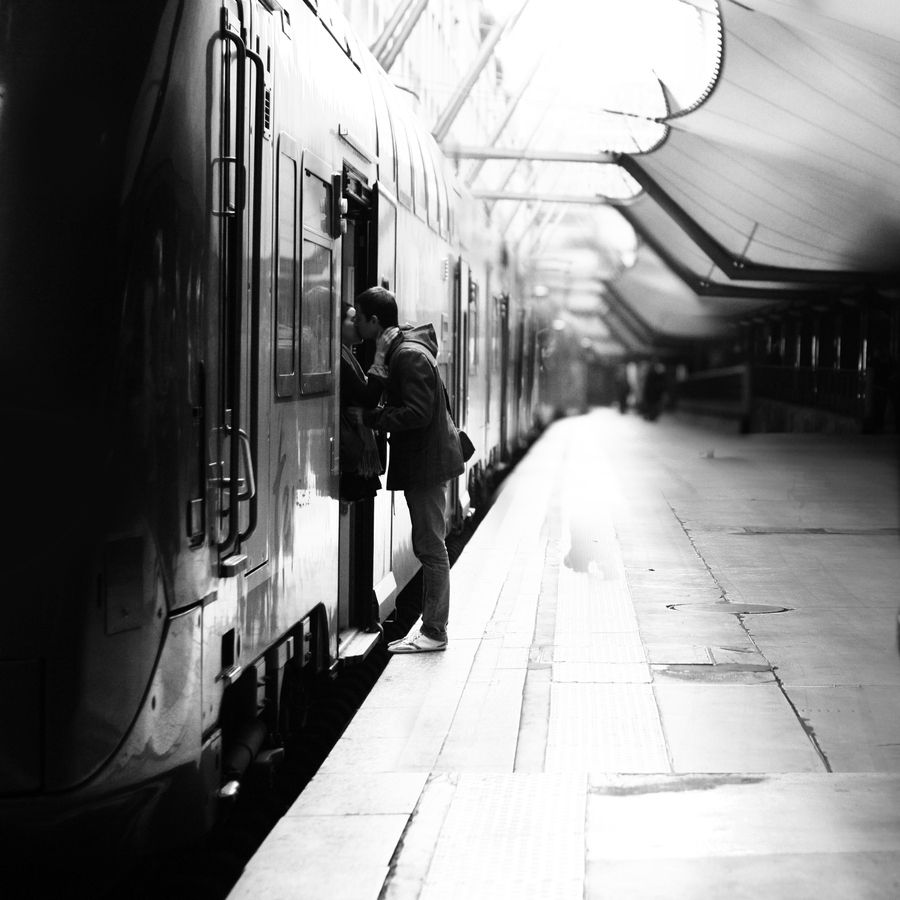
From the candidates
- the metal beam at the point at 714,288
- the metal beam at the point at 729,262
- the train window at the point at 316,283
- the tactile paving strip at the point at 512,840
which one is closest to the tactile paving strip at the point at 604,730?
the tactile paving strip at the point at 512,840

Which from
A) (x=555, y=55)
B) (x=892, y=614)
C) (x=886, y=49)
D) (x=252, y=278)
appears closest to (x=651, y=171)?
(x=555, y=55)

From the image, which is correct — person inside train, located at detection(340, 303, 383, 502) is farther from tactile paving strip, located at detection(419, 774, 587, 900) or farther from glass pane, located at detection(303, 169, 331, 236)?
tactile paving strip, located at detection(419, 774, 587, 900)

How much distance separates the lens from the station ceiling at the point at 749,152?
Result: 20.1 metres

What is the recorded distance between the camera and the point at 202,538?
4402 millimetres

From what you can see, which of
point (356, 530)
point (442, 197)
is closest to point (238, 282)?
point (356, 530)

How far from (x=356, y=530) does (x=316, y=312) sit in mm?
1923

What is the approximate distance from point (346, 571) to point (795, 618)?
3074 millimetres

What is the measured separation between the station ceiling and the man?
34.1ft

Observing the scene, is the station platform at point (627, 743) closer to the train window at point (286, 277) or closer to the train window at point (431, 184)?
the train window at point (286, 277)

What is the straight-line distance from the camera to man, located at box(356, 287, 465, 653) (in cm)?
721

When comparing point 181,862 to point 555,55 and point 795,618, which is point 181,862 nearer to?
point 795,618

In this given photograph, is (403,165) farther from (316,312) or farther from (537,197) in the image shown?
(537,197)

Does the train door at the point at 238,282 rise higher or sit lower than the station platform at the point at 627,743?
higher

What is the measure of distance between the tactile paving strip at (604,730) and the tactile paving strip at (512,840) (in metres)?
0.34
